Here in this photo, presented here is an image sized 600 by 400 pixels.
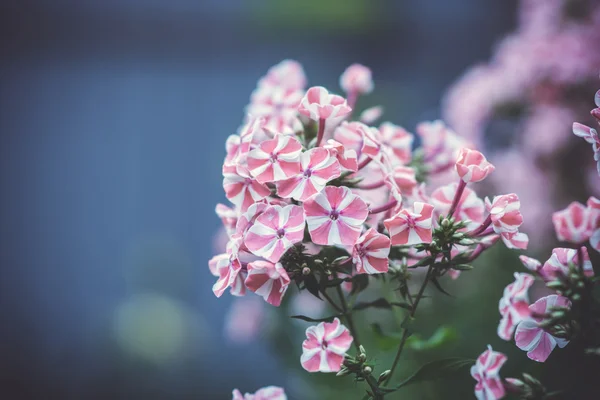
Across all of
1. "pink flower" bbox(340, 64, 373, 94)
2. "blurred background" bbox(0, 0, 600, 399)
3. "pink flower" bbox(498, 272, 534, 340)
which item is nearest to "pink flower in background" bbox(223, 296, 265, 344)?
"pink flower" bbox(340, 64, 373, 94)

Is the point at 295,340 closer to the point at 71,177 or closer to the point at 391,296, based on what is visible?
the point at 391,296

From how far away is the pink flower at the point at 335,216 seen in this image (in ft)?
1.65

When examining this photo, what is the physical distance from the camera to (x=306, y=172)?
0.52 metres

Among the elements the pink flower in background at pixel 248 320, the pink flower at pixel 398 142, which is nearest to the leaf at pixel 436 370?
the pink flower at pixel 398 142

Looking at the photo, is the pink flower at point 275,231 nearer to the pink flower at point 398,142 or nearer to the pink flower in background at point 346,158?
→ the pink flower in background at point 346,158

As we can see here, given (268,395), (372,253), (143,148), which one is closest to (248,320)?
(268,395)

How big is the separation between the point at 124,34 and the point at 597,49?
202 centimetres

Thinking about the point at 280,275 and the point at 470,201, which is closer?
the point at 280,275

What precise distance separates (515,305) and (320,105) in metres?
0.29

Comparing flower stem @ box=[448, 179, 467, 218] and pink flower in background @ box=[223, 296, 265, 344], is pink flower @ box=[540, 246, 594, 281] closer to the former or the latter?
flower stem @ box=[448, 179, 467, 218]

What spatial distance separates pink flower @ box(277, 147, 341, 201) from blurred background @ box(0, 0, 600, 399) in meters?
1.62

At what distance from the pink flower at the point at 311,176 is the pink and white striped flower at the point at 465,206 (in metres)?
0.16

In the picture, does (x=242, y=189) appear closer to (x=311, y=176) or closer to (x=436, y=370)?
(x=311, y=176)

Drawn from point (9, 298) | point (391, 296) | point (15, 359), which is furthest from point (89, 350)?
point (391, 296)
